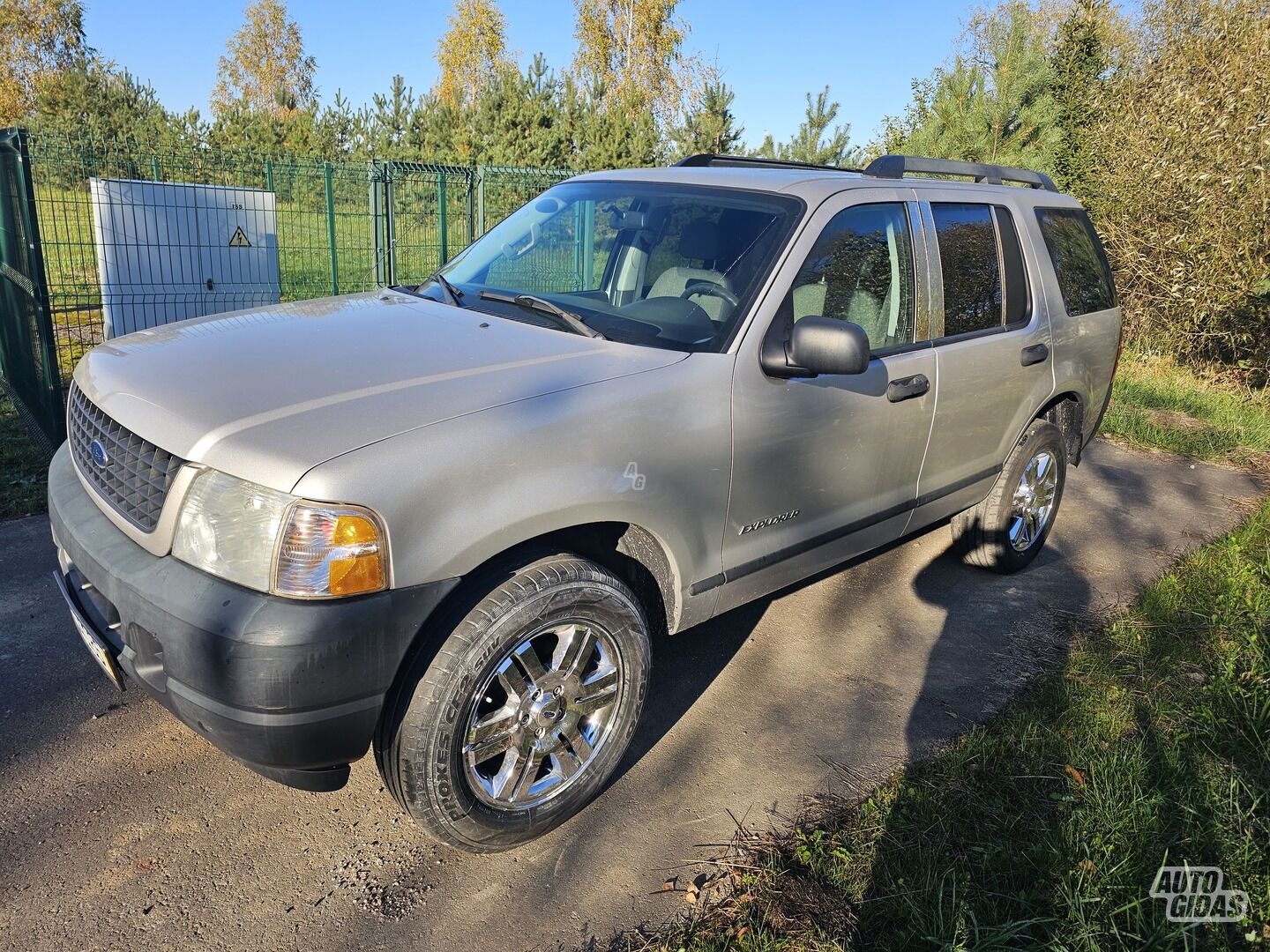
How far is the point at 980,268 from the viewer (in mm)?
4211

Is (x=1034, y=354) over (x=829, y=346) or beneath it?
beneath

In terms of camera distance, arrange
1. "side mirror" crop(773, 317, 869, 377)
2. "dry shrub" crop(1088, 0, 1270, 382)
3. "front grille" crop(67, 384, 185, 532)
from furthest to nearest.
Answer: "dry shrub" crop(1088, 0, 1270, 382), "side mirror" crop(773, 317, 869, 377), "front grille" crop(67, 384, 185, 532)

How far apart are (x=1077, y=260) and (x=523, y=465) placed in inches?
154

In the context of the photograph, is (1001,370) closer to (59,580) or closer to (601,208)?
(601,208)

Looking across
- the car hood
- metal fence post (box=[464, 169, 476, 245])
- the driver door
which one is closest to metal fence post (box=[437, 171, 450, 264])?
metal fence post (box=[464, 169, 476, 245])

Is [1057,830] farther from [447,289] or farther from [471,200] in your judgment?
[471,200]

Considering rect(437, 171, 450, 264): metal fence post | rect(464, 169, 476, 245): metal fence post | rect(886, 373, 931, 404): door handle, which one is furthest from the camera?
rect(464, 169, 476, 245): metal fence post

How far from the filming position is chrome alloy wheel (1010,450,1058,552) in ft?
15.8

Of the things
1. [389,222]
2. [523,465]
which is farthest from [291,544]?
[389,222]

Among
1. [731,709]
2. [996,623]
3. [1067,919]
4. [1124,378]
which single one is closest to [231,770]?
[731,709]

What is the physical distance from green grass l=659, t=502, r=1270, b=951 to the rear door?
1.03 meters

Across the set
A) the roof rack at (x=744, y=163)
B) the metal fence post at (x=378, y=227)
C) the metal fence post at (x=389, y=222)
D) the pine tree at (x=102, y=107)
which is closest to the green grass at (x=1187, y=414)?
the roof rack at (x=744, y=163)

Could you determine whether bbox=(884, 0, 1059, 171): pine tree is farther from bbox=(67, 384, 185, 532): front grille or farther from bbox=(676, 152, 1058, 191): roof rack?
bbox=(67, 384, 185, 532): front grille

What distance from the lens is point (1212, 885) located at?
259cm
